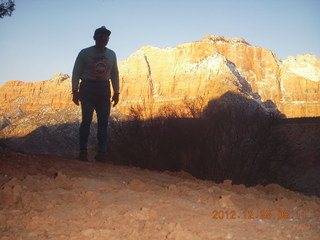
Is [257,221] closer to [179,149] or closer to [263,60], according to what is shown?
[179,149]

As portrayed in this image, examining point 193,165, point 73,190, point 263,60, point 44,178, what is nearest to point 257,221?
point 73,190

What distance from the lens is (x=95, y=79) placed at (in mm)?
5375

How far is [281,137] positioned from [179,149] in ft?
5.77

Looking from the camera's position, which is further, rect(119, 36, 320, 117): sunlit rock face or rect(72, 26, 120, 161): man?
rect(119, 36, 320, 117): sunlit rock face

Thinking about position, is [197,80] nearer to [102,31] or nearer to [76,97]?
[102,31]

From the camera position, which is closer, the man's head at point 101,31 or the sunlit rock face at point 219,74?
the man's head at point 101,31

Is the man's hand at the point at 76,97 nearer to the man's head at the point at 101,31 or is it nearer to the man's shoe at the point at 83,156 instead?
the man's shoe at the point at 83,156

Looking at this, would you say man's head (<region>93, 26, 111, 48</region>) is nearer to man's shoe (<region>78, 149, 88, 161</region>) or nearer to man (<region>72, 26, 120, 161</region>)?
man (<region>72, 26, 120, 161</region>)

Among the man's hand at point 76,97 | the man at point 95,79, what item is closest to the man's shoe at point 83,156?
the man at point 95,79
